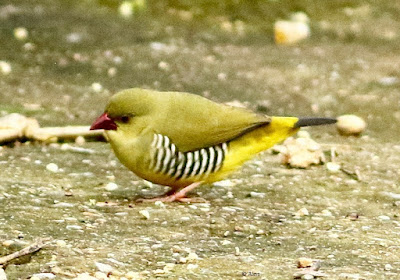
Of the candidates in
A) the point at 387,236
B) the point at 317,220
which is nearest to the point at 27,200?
the point at 317,220

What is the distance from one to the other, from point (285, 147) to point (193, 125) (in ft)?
4.14

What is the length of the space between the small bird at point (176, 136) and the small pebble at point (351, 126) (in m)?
1.71

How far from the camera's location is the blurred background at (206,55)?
666 cm

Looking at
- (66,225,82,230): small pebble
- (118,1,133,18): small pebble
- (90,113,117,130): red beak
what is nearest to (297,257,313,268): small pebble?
(66,225,82,230): small pebble

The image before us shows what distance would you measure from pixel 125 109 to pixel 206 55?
3.92 metres

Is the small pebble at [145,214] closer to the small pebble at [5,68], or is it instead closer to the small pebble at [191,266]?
the small pebble at [191,266]

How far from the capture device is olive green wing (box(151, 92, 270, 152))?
13.6ft

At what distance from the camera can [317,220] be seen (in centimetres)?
414

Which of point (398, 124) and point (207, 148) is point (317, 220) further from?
point (398, 124)

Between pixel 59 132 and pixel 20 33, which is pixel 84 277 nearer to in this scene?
pixel 59 132

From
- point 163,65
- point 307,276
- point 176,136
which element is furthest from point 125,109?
point 163,65

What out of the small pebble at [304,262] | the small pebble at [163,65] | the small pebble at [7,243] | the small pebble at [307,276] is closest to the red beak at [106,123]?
the small pebble at [7,243]

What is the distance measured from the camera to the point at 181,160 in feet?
13.6

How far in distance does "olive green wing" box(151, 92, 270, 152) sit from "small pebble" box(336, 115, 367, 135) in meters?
1.71
